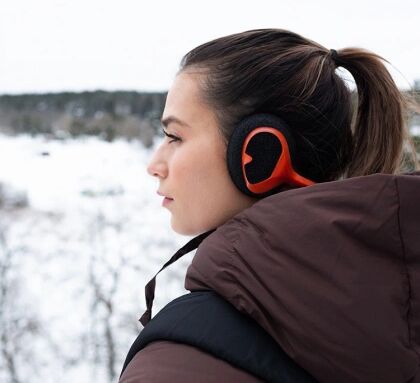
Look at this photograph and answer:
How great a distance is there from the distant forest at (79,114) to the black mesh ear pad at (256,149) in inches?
314

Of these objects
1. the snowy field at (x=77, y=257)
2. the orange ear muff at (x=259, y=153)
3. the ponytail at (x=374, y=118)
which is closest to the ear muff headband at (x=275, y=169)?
the orange ear muff at (x=259, y=153)

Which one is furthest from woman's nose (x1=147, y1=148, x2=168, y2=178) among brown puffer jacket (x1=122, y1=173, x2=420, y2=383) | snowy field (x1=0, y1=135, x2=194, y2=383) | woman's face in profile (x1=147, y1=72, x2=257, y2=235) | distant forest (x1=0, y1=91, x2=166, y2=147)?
distant forest (x1=0, y1=91, x2=166, y2=147)

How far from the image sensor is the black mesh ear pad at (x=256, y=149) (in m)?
0.47

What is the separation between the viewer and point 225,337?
359 mm

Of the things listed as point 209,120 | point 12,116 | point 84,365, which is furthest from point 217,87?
point 12,116

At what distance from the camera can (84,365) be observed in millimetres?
9734

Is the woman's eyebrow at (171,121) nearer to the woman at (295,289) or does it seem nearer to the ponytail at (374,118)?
the woman at (295,289)

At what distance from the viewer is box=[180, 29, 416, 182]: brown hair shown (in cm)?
49

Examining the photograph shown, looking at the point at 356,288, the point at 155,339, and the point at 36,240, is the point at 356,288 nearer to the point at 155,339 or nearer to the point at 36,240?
the point at 155,339

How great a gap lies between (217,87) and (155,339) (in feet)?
0.81

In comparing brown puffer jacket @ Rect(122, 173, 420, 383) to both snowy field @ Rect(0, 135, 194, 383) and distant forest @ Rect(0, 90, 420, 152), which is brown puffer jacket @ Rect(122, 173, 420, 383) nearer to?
snowy field @ Rect(0, 135, 194, 383)

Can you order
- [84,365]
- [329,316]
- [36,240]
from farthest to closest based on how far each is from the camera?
[36,240] < [84,365] < [329,316]

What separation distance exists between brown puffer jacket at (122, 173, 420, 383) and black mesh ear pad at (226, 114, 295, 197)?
0.30 feet

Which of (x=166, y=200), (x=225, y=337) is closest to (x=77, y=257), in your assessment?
(x=166, y=200)
